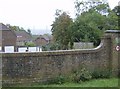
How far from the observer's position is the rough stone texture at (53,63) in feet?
35.8

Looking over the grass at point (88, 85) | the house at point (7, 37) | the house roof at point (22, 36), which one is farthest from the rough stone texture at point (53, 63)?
the house roof at point (22, 36)

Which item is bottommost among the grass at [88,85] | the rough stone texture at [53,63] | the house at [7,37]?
the grass at [88,85]

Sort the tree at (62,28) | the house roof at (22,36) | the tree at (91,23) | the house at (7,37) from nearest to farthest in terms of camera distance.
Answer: the tree at (91,23) → the tree at (62,28) → the house at (7,37) → the house roof at (22,36)

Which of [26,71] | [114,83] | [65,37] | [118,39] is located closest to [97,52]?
[118,39]

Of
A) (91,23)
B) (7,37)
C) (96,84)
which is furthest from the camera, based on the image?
(7,37)

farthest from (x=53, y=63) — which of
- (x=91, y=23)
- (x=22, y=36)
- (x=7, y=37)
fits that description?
(x=22, y=36)

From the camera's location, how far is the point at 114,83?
11320 millimetres

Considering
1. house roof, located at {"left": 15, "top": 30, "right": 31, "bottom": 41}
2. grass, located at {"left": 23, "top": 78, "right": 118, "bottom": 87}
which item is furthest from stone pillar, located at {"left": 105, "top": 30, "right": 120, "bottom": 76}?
house roof, located at {"left": 15, "top": 30, "right": 31, "bottom": 41}

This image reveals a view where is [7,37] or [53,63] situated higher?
[7,37]

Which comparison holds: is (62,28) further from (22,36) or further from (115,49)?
(22,36)

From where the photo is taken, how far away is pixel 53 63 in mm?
11656

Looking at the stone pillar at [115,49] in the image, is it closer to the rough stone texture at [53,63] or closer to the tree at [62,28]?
the rough stone texture at [53,63]

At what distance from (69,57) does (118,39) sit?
2933mm

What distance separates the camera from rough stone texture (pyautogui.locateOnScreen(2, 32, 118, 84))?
35.8 ft
